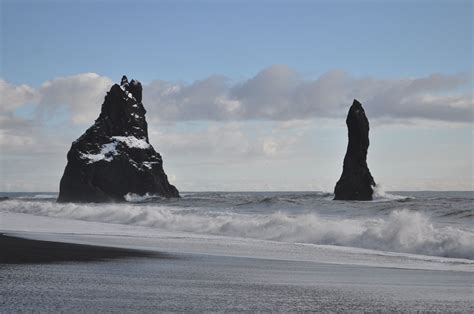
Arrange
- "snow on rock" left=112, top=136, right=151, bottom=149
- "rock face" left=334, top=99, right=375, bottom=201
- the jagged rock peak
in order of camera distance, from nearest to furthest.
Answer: "rock face" left=334, top=99, right=375, bottom=201 → "snow on rock" left=112, top=136, right=151, bottom=149 → the jagged rock peak

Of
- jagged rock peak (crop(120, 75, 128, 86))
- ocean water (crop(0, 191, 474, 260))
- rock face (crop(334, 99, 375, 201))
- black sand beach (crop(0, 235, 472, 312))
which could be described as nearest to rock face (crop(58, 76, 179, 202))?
jagged rock peak (crop(120, 75, 128, 86))

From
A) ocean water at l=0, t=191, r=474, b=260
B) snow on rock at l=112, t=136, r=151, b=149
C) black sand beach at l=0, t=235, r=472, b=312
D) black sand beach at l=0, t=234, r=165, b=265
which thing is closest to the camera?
black sand beach at l=0, t=235, r=472, b=312

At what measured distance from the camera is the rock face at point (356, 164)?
7700 centimetres

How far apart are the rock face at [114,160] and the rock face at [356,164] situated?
3068 centimetres

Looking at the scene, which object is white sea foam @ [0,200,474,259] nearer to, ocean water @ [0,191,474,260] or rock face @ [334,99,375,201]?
ocean water @ [0,191,474,260]

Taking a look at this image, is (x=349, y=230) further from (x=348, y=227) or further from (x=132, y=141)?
→ (x=132, y=141)

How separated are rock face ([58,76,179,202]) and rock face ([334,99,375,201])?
3068 cm

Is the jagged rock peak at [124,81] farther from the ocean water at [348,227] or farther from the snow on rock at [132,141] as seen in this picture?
the ocean water at [348,227]

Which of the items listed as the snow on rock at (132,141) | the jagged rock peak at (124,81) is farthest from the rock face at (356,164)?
the jagged rock peak at (124,81)

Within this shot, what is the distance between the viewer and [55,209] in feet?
181

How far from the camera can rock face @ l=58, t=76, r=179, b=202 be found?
9225cm

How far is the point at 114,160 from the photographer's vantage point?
94.3 metres

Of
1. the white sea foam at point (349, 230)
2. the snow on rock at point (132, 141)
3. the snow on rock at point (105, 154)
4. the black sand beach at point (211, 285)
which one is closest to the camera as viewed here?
the black sand beach at point (211, 285)

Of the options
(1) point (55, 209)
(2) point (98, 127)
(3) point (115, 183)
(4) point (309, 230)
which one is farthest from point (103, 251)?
(2) point (98, 127)
